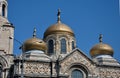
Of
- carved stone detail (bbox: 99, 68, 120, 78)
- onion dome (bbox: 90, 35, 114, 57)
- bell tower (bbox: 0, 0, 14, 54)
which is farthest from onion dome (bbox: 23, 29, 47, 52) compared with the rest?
carved stone detail (bbox: 99, 68, 120, 78)

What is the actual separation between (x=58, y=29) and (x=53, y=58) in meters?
6.00

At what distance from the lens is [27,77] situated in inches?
1555

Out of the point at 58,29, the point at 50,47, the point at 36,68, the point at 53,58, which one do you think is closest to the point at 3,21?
the point at 50,47

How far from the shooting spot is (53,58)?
141 feet

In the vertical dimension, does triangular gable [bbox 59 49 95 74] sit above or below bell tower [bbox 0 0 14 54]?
below

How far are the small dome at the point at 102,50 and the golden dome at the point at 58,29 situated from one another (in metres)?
4.14

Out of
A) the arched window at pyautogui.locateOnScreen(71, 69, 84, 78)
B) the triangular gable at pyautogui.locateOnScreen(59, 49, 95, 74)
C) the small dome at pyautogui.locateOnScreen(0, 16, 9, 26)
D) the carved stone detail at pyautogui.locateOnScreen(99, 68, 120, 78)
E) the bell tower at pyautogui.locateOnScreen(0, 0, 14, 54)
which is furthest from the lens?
the small dome at pyautogui.locateOnScreen(0, 16, 9, 26)

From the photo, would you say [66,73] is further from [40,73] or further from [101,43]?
[101,43]

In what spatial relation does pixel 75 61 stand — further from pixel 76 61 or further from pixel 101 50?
pixel 101 50

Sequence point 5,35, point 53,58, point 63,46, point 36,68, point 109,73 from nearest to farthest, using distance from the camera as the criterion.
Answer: point 36,68, point 53,58, point 109,73, point 5,35, point 63,46

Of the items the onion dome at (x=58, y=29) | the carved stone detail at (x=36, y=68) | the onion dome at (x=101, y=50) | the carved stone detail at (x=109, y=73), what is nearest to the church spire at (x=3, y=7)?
the onion dome at (x=58, y=29)

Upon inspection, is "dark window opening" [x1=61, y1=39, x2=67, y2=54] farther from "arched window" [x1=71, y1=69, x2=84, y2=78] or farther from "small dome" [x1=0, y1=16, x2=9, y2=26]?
"small dome" [x1=0, y1=16, x2=9, y2=26]

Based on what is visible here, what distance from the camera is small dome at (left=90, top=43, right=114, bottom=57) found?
150 ft

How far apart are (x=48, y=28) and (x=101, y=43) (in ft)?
23.4
